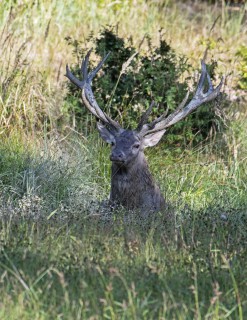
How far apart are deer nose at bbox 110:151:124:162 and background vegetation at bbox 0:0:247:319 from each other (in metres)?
0.43

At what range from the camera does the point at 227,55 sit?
45.1 ft

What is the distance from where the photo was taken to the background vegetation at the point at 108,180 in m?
5.18

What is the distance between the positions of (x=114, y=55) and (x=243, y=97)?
6.60ft

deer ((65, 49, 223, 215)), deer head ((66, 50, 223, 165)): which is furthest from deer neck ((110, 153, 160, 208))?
deer head ((66, 50, 223, 165))

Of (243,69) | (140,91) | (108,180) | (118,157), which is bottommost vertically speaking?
(108,180)

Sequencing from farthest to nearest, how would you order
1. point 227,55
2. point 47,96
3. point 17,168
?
point 227,55, point 47,96, point 17,168

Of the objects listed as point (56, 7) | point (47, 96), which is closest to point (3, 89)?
point (47, 96)

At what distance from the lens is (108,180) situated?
362 inches

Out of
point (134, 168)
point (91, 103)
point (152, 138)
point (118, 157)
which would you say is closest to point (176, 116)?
point (152, 138)

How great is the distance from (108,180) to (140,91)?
4.46 ft

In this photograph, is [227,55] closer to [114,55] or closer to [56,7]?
[56,7]

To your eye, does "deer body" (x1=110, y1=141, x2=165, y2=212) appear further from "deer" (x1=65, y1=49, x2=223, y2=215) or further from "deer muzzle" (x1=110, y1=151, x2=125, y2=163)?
"deer muzzle" (x1=110, y1=151, x2=125, y2=163)

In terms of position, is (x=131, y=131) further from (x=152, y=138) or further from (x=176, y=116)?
(x=176, y=116)

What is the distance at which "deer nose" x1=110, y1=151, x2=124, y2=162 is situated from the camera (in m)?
7.93
